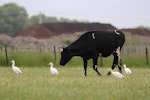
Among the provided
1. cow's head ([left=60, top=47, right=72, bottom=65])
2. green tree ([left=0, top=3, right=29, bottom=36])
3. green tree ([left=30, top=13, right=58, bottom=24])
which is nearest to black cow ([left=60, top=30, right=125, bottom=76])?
cow's head ([left=60, top=47, right=72, bottom=65])

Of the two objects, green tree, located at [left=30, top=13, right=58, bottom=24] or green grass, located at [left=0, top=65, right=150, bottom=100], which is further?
green tree, located at [left=30, top=13, right=58, bottom=24]

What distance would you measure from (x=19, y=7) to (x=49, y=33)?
51046 mm

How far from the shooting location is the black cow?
84.6 feet

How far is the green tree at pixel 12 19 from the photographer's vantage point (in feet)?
452

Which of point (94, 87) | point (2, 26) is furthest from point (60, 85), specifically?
point (2, 26)

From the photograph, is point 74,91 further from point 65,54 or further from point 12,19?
point 12,19

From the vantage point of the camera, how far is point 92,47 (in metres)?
25.8

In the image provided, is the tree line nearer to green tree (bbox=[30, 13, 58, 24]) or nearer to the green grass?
green tree (bbox=[30, 13, 58, 24])

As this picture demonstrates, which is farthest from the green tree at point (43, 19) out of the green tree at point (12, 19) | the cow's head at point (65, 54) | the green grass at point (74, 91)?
the green grass at point (74, 91)

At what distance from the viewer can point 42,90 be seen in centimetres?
1672

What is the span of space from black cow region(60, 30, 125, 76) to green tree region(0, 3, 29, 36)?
355 feet

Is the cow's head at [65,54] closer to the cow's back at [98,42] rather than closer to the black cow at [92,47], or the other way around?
the black cow at [92,47]


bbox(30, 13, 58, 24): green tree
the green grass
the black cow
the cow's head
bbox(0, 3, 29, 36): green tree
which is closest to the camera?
the green grass

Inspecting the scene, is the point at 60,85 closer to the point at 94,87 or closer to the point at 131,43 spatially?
the point at 94,87
